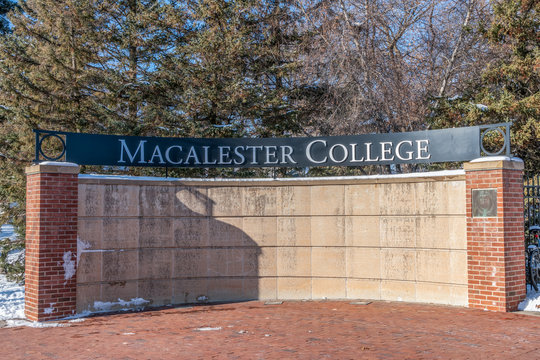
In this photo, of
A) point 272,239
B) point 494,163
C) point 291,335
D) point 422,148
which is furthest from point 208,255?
point 494,163

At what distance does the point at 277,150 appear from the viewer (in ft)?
34.7

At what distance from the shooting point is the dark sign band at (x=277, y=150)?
943 cm

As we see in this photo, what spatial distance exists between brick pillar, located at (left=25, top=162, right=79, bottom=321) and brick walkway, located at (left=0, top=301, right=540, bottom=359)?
0.63 metres

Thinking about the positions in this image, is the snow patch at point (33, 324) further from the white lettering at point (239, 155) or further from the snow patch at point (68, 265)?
the white lettering at point (239, 155)

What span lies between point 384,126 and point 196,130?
18.5 ft

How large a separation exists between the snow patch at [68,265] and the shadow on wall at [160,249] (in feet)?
0.66

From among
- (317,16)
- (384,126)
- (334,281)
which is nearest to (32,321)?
(334,281)

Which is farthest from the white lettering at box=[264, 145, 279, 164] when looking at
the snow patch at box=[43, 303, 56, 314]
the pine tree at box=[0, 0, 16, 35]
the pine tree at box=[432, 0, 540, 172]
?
the pine tree at box=[0, 0, 16, 35]

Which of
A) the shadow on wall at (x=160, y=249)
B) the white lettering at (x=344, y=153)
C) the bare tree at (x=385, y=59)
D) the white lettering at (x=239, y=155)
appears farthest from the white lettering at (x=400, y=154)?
the bare tree at (x=385, y=59)

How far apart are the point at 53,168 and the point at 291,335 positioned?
4.94 meters

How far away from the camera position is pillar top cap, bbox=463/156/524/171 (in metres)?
8.68

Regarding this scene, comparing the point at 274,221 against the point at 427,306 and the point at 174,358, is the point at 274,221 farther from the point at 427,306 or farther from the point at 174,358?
the point at 174,358

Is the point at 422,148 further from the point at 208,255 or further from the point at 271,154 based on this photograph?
the point at 208,255

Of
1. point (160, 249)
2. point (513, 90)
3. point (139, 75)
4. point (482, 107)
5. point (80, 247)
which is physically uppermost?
point (139, 75)
